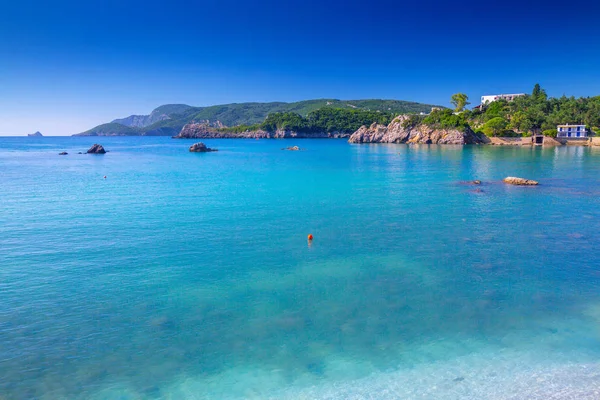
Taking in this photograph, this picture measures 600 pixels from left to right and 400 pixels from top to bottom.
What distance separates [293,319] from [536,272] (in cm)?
1151

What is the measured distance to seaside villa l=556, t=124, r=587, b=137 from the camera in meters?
112

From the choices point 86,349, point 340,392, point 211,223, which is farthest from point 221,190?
point 340,392

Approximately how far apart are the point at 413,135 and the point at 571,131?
1995 inches

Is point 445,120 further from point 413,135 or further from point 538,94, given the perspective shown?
point 538,94

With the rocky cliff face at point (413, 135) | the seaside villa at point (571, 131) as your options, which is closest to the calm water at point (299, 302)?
the seaside villa at point (571, 131)

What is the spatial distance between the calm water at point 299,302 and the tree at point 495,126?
10754 cm

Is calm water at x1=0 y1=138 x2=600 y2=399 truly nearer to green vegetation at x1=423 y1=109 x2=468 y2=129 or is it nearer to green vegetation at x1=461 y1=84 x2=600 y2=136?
green vegetation at x1=461 y1=84 x2=600 y2=136

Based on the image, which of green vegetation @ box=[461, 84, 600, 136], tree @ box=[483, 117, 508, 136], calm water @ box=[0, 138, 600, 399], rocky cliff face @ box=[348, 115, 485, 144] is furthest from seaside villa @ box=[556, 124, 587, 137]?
calm water @ box=[0, 138, 600, 399]

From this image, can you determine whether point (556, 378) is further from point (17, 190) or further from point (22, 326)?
point (17, 190)

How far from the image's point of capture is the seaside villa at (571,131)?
366 feet

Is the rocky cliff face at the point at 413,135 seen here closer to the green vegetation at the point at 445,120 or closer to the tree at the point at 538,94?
the green vegetation at the point at 445,120

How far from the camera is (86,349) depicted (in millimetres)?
11555

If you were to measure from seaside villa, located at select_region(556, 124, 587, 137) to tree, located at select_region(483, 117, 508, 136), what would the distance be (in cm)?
1525

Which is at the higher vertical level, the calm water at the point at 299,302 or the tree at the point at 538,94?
the tree at the point at 538,94
